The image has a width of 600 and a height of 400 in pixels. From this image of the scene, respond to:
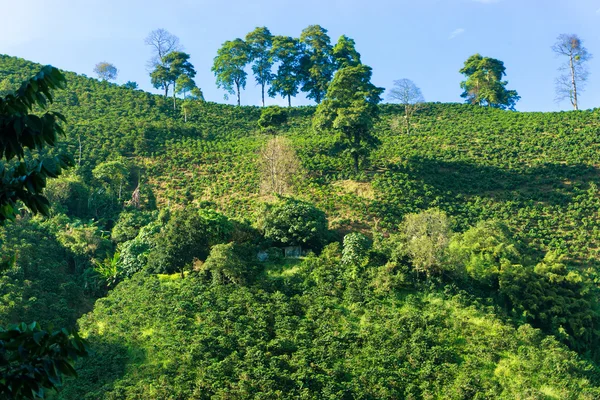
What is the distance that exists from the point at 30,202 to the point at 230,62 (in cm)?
5999

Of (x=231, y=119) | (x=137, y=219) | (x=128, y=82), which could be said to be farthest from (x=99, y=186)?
(x=128, y=82)

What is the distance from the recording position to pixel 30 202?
18.4ft

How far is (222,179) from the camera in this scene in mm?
44438

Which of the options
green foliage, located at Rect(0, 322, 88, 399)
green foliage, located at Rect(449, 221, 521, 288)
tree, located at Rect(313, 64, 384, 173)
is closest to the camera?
green foliage, located at Rect(0, 322, 88, 399)

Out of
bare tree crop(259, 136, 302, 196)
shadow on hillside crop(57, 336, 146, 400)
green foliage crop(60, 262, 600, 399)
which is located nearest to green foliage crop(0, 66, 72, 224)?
green foliage crop(60, 262, 600, 399)

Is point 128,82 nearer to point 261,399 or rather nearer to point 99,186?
point 99,186

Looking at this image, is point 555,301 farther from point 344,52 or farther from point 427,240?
point 344,52

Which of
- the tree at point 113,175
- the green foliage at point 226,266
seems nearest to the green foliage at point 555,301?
the green foliage at point 226,266

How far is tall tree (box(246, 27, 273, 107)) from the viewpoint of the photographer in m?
64.7

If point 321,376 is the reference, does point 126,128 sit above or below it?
above

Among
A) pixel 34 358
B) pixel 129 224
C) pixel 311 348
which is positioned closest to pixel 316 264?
pixel 311 348

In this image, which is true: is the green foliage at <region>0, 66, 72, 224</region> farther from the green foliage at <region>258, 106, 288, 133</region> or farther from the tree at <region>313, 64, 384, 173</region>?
the green foliage at <region>258, 106, 288, 133</region>

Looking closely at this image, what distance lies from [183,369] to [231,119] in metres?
39.4

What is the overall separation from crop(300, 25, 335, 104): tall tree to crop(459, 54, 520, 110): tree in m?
14.2
